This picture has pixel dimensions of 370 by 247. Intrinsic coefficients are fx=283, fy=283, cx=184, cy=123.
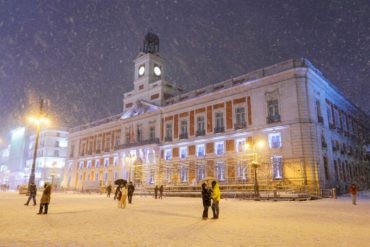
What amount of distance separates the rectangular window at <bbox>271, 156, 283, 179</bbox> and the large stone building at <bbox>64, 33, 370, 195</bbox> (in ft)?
0.32

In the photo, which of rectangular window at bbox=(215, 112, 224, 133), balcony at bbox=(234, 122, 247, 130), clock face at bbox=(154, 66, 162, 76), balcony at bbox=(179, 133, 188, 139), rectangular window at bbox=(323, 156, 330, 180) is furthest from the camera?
clock face at bbox=(154, 66, 162, 76)

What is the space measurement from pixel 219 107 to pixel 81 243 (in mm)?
30590

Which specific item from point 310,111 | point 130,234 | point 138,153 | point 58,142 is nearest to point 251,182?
point 310,111

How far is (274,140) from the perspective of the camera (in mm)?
30016

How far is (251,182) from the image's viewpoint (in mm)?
28812

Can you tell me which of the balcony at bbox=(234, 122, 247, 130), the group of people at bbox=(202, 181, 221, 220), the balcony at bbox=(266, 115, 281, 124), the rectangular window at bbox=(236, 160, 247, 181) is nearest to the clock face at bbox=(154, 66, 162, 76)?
the balcony at bbox=(234, 122, 247, 130)

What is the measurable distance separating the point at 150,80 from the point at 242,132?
70.3 feet

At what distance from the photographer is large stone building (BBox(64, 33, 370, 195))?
28.5 metres

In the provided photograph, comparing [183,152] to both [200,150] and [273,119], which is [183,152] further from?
[273,119]

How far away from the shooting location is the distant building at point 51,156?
229ft

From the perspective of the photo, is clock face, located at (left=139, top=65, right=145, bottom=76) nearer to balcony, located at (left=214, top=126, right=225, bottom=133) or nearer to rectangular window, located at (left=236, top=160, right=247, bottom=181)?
balcony, located at (left=214, top=126, right=225, bottom=133)

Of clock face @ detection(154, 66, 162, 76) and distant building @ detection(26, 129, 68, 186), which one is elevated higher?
clock face @ detection(154, 66, 162, 76)

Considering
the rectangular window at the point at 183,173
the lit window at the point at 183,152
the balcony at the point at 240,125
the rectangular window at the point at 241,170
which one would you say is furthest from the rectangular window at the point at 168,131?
the rectangular window at the point at 241,170

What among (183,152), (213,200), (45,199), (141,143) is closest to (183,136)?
(183,152)
